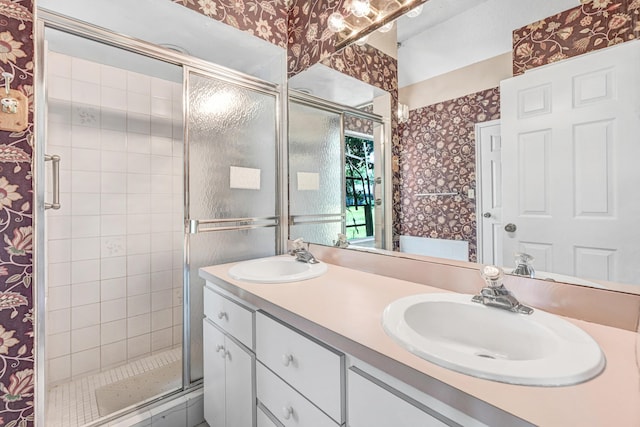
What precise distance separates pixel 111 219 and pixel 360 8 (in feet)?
6.93

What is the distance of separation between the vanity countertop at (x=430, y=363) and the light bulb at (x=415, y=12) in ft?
3.79

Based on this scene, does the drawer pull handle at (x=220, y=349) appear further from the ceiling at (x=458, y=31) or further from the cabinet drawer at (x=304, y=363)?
the ceiling at (x=458, y=31)

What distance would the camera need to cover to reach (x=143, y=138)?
7.34 feet

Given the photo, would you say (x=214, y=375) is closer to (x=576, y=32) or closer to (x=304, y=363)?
(x=304, y=363)

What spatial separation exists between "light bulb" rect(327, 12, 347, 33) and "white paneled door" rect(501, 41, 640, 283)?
104 centimetres

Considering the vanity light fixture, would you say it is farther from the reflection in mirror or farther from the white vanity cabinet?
the white vanity cabinet

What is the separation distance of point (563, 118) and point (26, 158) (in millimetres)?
1843

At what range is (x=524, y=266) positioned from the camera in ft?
3.14

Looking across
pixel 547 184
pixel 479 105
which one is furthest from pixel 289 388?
pixel 479 105

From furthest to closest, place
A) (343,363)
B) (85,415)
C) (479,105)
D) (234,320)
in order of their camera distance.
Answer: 1. (85,415)
2. (234,320)
3. (479,105)
4. (343,363)

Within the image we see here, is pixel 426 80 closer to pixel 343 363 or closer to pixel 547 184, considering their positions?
pixel 547 184

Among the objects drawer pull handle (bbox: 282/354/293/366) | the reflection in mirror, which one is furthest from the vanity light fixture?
drawer pull handle (bbox: 282/354/293/366)

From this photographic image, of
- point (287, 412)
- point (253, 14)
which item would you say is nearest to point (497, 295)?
point (287, 412)

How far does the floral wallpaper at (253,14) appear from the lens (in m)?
1.57
